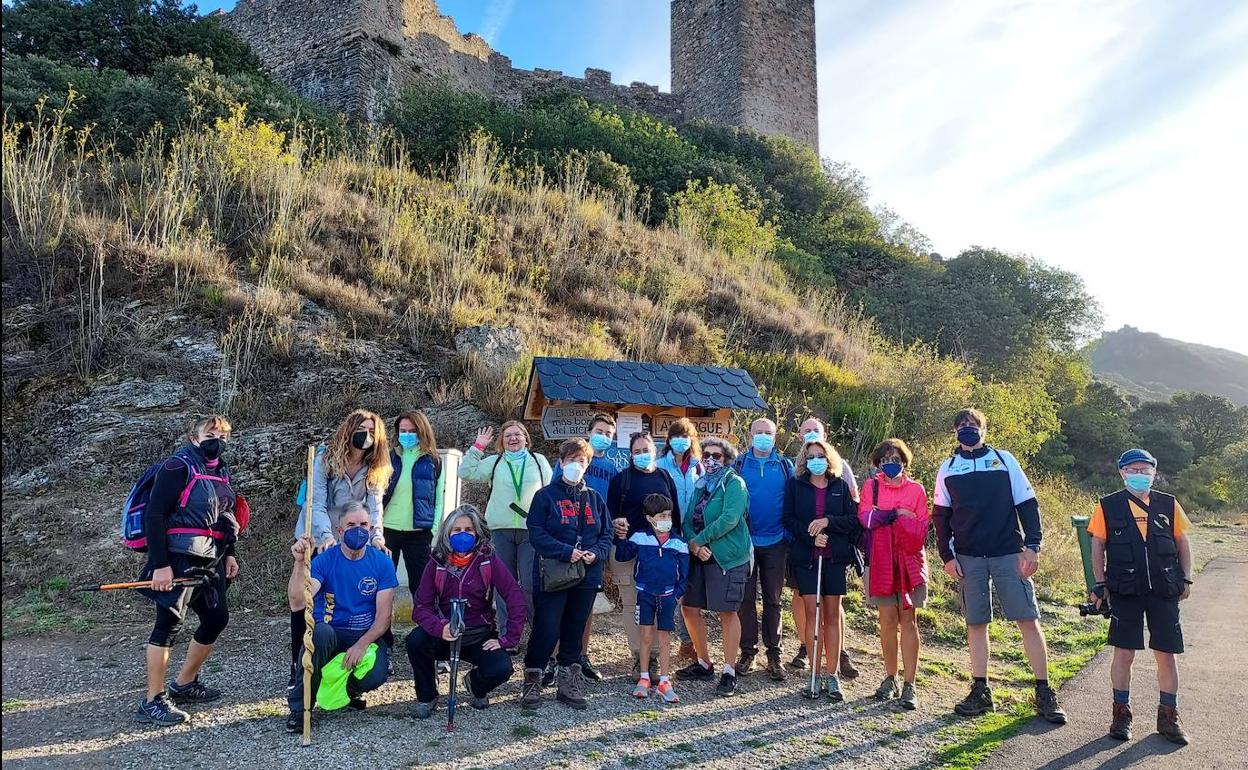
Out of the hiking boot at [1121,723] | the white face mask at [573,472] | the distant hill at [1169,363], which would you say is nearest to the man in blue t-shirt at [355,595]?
the white face mask at [573,472]

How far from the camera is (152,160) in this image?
1000 cm

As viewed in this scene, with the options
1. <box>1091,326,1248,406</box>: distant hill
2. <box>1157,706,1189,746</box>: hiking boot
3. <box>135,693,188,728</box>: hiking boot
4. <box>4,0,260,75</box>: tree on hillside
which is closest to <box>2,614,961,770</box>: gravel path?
<box>135,693,188,728</box>: hiking boot

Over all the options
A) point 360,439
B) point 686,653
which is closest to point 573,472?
point 360,439

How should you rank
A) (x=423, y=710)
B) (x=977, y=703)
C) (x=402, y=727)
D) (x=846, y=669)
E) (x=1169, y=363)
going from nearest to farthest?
(x=402, y=727)
(x=423, y=710)
(x=977, y=703)
(x=846, y=669)
(x=1169, y=363)

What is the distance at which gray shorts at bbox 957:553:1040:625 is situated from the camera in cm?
478

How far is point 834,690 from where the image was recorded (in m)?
4.94

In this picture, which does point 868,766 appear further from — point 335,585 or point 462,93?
point 462,93

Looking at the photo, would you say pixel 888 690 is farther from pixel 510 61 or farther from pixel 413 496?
pixel 510 61

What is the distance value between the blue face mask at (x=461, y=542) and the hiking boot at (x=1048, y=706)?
356cm

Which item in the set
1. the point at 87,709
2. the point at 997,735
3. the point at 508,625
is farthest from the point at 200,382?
the point at 997,735

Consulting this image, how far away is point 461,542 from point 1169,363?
118172mm

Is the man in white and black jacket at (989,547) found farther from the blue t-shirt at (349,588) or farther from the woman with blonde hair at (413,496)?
the blue t-shirt at (349,588)

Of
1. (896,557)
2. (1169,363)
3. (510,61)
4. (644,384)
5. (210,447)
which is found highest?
(510,61)

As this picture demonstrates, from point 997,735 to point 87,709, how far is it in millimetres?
4983
